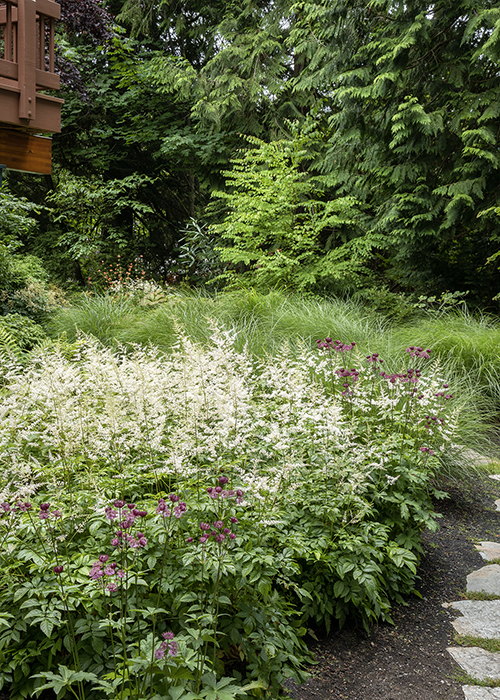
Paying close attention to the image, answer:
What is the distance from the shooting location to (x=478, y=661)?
2.20 m

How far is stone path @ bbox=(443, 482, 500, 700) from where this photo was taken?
2.08m

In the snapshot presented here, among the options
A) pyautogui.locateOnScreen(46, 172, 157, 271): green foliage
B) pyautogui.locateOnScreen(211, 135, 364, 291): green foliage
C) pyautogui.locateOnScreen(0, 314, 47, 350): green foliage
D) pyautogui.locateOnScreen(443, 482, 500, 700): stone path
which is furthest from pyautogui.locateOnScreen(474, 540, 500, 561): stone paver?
pyautogui.locateOnScreen(46, 172, 157, 271): green foliage

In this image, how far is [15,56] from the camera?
376 centimetres

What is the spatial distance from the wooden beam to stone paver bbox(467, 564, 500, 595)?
3994 mm

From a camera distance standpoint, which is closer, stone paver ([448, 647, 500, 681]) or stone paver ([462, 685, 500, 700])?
stone paver ([462, 685, 500, 700])

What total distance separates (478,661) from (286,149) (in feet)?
25.0

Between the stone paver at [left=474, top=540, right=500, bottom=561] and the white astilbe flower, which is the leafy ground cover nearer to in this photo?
the white astilbe flower

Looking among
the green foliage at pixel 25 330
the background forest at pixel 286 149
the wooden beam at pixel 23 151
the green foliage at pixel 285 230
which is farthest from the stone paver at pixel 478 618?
the green foliage at pixel 285 230

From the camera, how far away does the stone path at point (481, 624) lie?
2078 millimetres

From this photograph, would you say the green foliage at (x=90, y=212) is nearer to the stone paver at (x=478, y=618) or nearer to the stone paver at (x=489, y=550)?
the stone paver at (x=489, y=550)

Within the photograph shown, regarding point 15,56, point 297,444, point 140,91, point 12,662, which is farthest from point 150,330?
point 140,91

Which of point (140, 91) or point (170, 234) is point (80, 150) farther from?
point (170, 234)

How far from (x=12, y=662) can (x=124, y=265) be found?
1163 cm

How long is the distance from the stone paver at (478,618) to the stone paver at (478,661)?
0.13 m
